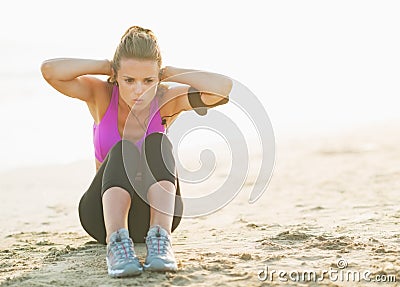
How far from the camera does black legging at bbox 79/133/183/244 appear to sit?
10.3 ft

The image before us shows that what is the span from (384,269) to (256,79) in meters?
10.8

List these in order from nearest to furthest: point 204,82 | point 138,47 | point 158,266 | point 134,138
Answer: point 158,266
point 138,47
point 134,138
point 204,82

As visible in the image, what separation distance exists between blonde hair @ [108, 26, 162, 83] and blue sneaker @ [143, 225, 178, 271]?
850 millimetres

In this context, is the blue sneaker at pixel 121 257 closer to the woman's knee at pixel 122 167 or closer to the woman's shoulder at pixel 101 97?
the woman's knee at pixel 122 167

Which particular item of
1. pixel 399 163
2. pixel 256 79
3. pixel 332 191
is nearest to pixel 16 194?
pixel 332 191

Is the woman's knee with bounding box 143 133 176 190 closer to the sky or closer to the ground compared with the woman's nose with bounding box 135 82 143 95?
closer to the ground

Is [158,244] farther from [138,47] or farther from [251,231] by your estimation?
[251,231]

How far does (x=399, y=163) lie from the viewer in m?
6.97

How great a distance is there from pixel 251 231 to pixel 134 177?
112 cm

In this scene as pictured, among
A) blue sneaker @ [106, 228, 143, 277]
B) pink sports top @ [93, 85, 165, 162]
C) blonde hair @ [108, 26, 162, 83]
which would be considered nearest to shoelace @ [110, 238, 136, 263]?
blue sneaker @ [106, 228, 143, 277]

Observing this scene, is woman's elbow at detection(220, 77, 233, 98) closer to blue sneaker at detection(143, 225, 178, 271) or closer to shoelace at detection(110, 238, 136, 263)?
blue sneaker at detection(143, 225, 178, 271)

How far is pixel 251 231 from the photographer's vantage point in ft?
13.2

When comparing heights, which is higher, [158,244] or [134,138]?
[134,138]

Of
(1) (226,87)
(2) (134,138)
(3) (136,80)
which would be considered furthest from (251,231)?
(3) (136,80)
